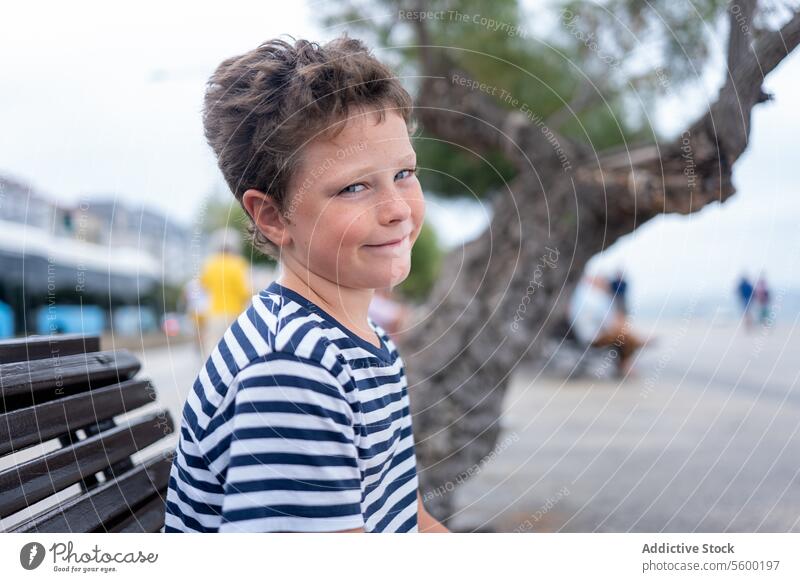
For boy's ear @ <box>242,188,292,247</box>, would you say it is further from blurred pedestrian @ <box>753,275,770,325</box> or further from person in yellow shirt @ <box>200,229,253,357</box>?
person in yellow shirt @ <box>200,229,253,357</box>

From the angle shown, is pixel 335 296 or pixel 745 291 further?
pixel 745 291

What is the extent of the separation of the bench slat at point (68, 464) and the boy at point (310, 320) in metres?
0.15

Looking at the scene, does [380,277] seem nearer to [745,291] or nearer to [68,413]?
[68,413]

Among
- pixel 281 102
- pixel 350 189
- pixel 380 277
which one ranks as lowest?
pixel 380 277

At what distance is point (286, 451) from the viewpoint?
690 millimetres

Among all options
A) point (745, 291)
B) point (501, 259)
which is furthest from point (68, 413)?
point (501, 259)

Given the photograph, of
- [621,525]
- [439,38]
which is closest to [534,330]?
[621,525]

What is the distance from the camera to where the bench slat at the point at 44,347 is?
912mm

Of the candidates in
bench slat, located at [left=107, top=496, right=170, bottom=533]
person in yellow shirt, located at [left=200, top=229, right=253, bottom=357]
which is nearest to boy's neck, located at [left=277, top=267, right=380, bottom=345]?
bench slat, located at [left=107, top=496, right=170, bottom=533]

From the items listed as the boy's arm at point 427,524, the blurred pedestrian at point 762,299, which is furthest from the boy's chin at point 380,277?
the blurred pedestrian at point 762,299

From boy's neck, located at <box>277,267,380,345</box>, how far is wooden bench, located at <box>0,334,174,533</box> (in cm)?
33

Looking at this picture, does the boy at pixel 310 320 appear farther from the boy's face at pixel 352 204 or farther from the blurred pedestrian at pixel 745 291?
the blurred pedestrian at pixel 745 291

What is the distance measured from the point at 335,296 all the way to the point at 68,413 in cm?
38
